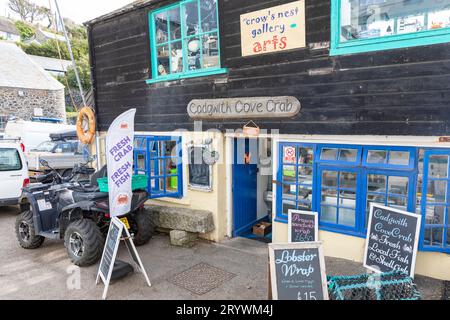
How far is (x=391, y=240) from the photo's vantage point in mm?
4348

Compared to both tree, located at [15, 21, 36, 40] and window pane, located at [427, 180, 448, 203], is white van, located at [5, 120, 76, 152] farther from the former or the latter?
tree, located at [15, 21, 36, 40]

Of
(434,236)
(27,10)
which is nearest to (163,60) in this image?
(434,236)

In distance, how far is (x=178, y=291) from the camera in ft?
14.2

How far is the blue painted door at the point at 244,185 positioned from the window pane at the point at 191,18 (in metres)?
2.31

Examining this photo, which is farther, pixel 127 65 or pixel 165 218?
pixel 127 65

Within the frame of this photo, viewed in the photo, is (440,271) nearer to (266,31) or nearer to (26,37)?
(266,31)

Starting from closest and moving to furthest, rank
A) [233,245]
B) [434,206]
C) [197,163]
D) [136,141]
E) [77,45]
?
1. [434,206]
2. [233,245]
3. [197,163]
4. [136,141]
5. [77,45]

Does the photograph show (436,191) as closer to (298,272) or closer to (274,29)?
(298,272)

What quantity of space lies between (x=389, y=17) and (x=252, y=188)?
13.0ft

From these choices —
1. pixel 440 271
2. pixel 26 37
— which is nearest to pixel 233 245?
pixel 440 271

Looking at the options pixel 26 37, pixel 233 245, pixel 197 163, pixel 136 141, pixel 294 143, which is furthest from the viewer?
pixel 26 37

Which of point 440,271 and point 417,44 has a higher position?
point 417,44
